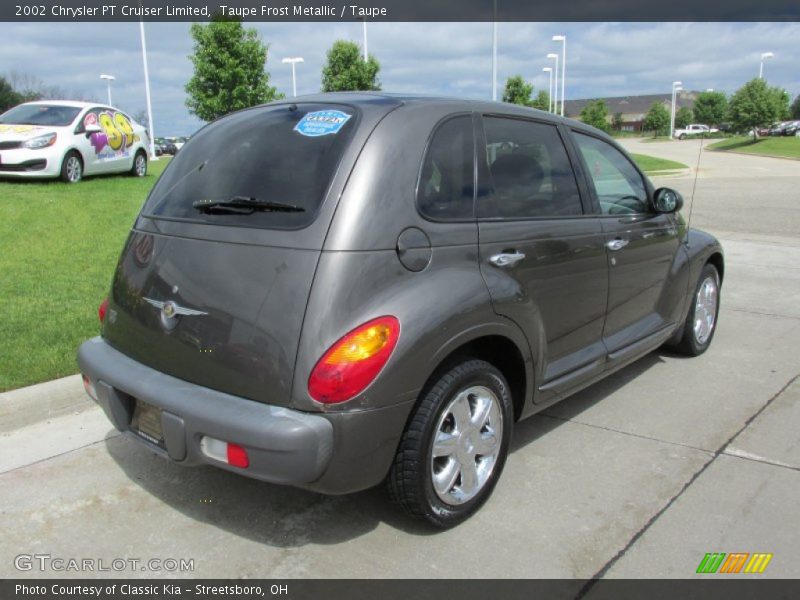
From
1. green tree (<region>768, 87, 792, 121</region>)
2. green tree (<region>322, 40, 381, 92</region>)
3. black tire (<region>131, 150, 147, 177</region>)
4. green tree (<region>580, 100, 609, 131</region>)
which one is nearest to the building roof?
green tree (<region>580, 100, 609, 131</region>)

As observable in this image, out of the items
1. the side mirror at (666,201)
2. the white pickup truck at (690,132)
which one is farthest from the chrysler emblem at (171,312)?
the white pickup truck at (690,132)

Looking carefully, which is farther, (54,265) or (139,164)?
(139,164)

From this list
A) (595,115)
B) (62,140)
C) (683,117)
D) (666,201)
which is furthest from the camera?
(683,117)

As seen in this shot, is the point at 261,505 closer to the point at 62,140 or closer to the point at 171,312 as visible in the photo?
the point at 171,312

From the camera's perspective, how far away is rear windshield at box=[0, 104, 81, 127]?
10.9 m


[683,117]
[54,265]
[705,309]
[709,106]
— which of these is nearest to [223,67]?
[54,265]

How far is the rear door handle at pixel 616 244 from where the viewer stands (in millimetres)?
3865

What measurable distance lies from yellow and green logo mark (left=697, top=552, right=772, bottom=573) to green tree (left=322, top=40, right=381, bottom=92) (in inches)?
981

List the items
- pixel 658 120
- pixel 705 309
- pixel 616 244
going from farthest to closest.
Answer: pixel 658 120 < pixel 705 309 < pixel 616 244

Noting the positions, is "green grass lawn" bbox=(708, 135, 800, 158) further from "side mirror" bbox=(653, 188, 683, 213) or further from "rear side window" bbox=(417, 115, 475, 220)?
"rear side window" bbox=(417, 115, 475, 220)

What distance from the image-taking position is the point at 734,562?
2740 mm

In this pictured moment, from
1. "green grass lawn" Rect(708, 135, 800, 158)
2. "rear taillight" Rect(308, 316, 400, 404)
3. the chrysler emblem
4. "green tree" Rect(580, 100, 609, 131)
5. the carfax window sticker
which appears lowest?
"green grass lawn" Rect(708, 135, 800, 158)

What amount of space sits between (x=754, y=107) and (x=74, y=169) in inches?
2006
